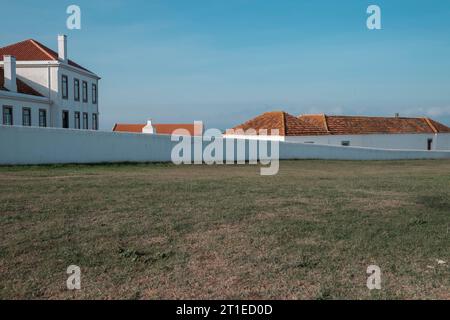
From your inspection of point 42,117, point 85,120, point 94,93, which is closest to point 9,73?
point 42,117

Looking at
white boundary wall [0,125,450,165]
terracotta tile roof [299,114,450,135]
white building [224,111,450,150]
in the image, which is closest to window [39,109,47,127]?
white building [224,111,450,150]

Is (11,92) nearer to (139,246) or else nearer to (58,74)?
(58,74)

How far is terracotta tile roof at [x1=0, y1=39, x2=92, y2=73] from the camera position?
36.4 metres

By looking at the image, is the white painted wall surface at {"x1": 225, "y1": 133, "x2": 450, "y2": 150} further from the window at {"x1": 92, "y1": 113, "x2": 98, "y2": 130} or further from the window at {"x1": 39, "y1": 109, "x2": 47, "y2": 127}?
the window at {"x1": 39, "y1": 109, "x2": 47, "y2": 127}

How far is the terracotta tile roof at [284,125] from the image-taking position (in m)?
38.5

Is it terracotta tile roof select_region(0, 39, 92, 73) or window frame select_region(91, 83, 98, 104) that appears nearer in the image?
terracotta tile roof select_region(0, 39, 92, 73)

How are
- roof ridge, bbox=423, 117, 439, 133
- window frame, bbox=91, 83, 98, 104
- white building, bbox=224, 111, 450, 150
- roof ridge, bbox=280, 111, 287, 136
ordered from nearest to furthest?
roof ridge, bbox=280, 111, 287, 136 → white building, bbox=224, 111, 450, 150 → window frame, bbox=91, 83, 98, 104 → roof ridge, bbox=423, 117, 439, 133

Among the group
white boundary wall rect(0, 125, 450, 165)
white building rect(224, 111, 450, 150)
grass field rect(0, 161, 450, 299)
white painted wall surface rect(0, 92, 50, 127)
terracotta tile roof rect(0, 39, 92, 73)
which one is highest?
terracotta tile roof rect(0, 39, 92, 73)

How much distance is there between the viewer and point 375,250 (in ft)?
19.7

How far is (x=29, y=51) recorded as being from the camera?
123 ft

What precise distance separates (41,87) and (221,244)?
33.6 m

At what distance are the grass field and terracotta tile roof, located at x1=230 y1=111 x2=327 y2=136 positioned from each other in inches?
1098

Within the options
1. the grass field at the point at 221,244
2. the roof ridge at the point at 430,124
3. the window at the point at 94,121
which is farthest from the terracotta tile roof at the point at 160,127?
the grass field at the point at 221,244
